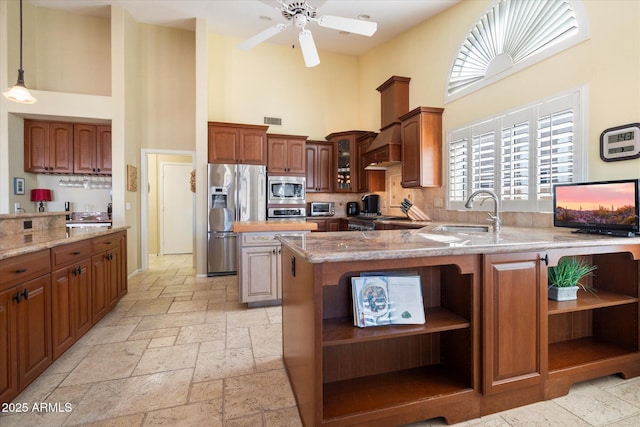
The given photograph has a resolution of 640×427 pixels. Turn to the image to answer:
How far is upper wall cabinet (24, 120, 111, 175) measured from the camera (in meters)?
4.73

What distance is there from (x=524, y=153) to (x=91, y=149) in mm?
6293

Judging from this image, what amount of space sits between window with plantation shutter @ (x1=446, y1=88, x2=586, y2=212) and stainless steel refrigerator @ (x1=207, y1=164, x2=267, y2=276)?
3177 mm

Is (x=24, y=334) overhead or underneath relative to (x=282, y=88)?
underneath

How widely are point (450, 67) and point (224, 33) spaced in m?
4.04

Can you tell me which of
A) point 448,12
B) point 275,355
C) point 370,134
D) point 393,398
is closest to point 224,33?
point 370,134

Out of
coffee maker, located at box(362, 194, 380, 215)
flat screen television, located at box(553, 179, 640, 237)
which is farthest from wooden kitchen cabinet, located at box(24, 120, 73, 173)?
flat screen television, located at box(553, 179, 640, 237)

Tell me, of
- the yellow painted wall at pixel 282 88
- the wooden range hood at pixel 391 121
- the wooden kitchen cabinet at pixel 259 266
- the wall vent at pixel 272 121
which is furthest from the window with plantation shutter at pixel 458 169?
the wall vent at pixel 272 121

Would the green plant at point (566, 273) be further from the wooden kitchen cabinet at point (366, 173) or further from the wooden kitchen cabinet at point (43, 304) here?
the wooden kitchen cabinet at point (366, 173)

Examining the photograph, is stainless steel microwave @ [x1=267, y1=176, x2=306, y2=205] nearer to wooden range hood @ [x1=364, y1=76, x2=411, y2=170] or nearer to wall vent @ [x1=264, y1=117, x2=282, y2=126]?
wall vent @ [x1=264, y1=117, x2=282, y2=126]

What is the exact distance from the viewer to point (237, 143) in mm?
5184

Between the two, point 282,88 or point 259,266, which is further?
point 282,88

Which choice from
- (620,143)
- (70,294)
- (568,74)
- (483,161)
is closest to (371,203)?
(483,161)

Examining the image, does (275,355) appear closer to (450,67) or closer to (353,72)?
(450,67)

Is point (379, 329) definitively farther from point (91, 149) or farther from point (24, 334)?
point (91, 149)
